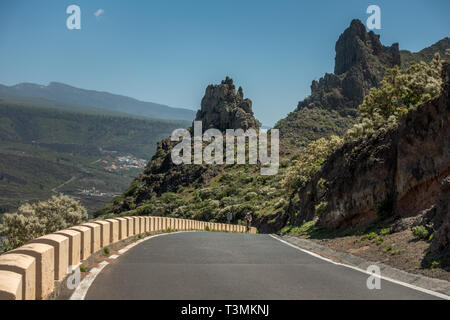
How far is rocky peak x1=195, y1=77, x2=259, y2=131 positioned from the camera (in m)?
115

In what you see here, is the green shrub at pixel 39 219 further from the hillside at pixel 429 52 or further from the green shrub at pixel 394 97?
the hillside at pixel 429 52

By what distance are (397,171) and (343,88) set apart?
128493 mm

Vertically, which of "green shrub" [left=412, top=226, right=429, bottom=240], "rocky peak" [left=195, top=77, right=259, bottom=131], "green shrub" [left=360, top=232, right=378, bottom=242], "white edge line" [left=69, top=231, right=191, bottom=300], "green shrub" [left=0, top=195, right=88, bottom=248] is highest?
"rocky peak" [left=195, top=77, right=259, bottom=131]

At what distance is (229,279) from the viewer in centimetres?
948

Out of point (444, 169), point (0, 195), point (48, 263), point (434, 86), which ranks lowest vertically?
→ point (0, 195)

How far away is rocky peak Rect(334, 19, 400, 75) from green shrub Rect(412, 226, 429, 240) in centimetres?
13927

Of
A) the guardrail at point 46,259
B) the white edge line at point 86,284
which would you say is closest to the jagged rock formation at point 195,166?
the guardrail at point 46,259

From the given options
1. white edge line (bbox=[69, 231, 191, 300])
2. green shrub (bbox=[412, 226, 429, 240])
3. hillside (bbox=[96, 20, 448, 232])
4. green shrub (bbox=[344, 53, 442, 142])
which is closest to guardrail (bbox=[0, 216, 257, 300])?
white edge line (bbox=[69, 231, 191, 300])

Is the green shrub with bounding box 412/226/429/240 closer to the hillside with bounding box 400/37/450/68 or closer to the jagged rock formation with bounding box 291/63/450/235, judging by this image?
the jagged rock formation with bounding box 291/63/450/235

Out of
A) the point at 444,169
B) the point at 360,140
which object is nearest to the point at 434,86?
the point at 360,140

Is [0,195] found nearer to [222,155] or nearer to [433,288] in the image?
[222,155]

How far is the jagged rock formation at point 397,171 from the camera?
599 inches

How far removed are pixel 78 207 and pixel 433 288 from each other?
64994mm
